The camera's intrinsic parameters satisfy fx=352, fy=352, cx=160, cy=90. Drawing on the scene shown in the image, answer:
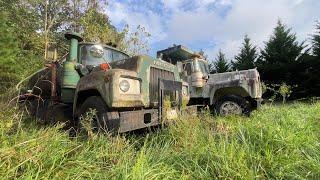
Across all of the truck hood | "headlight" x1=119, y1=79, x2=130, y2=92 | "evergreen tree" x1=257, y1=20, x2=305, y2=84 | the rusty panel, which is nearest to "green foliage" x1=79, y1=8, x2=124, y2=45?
"evergreen tree" x1=257, y1=20, x2=305, y2=84

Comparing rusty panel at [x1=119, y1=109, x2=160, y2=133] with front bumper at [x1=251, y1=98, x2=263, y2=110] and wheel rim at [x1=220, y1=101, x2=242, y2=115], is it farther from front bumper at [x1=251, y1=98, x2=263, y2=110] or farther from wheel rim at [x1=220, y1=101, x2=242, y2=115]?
front bumper at [x1=251, y1=98, x2=263, y2=110]

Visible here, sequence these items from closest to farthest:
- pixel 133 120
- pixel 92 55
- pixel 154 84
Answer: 1. pixel 133 120
2. pixel 154 84
3. pixel 92 55

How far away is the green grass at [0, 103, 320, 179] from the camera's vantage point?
3.26 metres

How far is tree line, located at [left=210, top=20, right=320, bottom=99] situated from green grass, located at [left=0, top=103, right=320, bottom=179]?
19610 millimetres

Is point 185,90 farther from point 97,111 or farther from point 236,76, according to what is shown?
point 236,76

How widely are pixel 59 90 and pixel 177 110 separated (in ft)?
9.42

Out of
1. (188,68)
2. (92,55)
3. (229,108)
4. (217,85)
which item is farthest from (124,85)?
(188,68)

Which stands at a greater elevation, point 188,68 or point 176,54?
point 176,54

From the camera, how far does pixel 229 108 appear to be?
10.7 m

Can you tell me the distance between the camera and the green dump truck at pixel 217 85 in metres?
10.8

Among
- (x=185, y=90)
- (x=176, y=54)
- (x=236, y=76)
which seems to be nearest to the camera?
(x=185, y=90)

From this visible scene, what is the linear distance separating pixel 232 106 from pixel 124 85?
5.91 metres

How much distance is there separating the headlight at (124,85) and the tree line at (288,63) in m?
19.0

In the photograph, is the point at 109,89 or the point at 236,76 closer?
the point at 109,89
